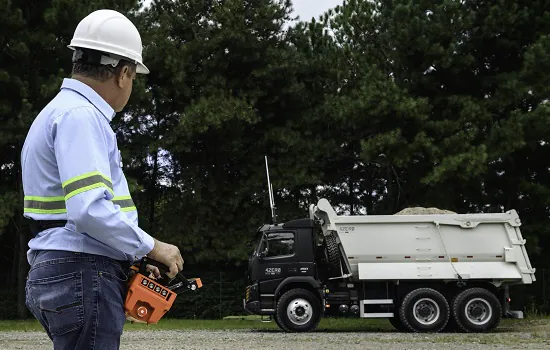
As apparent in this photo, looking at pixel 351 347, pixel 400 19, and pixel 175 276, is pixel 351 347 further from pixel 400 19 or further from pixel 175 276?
pixel 400 19

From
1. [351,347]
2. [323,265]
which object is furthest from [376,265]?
[351,347]

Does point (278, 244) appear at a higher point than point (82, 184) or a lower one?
higher

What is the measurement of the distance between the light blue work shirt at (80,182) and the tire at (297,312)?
16954mm

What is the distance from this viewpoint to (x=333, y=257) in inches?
813

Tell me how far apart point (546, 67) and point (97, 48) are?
24266mm

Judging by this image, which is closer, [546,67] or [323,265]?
[323,265]

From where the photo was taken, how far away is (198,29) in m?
29.8

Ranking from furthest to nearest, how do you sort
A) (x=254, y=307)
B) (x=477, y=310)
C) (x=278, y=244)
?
(x=278, y=244) < (x=254, y=307) < (x=477, y=310)

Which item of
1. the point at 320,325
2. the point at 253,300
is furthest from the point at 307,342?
the point at 320,325

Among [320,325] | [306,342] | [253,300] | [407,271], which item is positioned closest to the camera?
[306,342]

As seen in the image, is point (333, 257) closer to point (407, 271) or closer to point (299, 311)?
point (299, 311)

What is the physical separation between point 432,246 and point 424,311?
1.53 meters

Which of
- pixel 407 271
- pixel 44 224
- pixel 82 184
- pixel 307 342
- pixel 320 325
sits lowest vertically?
pixel 307 342

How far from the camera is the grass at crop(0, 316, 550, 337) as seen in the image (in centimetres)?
2247
